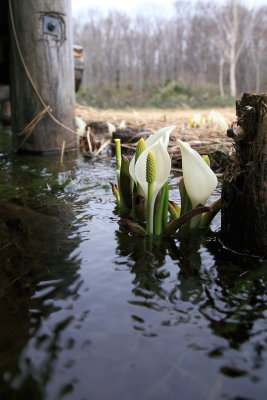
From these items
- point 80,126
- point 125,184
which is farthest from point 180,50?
point 125,184

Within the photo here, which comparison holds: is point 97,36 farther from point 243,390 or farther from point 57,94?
point 243,390

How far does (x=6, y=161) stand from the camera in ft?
8.96

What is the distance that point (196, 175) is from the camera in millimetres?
1249

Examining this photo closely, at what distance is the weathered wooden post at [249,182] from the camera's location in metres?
1.17

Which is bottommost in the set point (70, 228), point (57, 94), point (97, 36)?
point (70, 228)

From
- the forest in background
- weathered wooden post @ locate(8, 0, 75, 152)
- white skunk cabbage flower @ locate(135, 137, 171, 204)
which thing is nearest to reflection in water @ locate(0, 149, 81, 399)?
white skunk cabbage flower @ locate(135, 137, 171, 204)

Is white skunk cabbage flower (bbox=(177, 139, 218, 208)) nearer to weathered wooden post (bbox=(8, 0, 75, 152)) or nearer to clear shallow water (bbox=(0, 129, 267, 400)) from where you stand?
clear shallow water (bbox=(0, 129, 267, 400))

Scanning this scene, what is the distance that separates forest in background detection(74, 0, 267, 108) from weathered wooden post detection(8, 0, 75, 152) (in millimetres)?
12009

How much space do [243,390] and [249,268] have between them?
491 mm

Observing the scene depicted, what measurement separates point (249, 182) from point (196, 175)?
0.17 m

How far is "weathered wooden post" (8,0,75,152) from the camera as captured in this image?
273cm

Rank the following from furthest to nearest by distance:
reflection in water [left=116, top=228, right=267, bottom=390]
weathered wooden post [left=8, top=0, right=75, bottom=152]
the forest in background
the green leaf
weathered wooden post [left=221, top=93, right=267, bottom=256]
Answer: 1. the forest in background
2. weathered wooden post [left=8, top=0, right=75, bottom=152]
3. the green leaf
4. weathered wooden post [left=221, top=93, right=267, bottom=256]
5. reflection in water [left=116, top=228, right=267, bottom=390]

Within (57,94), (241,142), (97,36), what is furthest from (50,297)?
(97,36)

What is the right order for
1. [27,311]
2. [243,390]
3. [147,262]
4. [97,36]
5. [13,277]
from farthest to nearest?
1. [97,36]
2. [147,262]
3. [13,277]
4. [27,311]
5. [243,390]
